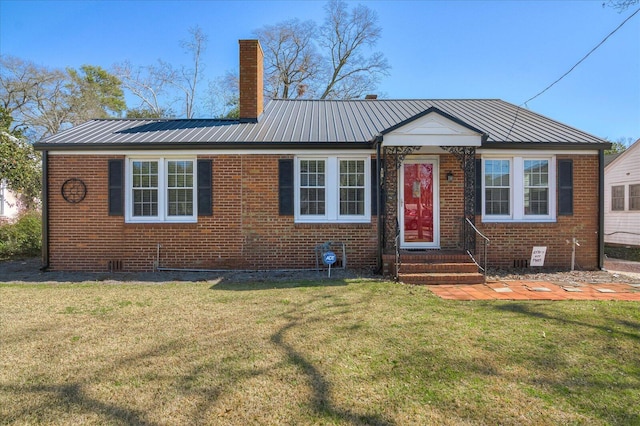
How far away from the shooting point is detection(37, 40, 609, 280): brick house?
852 centimetres

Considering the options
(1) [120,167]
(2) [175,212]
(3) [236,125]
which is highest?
(3) [236,125]

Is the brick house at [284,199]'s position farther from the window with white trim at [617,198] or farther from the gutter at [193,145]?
the window with white trim at [617,198]

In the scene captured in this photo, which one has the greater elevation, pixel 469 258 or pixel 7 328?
pixel 469 258

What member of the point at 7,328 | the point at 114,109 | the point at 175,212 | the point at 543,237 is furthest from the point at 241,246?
the point at 114,109

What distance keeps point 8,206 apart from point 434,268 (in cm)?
1953

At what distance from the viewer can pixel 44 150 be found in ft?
27.6

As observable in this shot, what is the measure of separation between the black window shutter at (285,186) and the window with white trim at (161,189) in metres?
2.04

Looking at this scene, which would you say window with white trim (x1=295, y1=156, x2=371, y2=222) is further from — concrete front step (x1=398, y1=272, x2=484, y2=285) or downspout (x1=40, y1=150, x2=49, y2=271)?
downspout (x1=40, y1=150, x2=49, y2=271)

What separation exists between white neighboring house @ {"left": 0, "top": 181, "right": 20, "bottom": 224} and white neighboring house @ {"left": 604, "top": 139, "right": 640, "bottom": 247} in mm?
26237

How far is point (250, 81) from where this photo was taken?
417 inches

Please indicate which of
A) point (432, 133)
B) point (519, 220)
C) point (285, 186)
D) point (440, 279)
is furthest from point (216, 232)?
point (519, 220)

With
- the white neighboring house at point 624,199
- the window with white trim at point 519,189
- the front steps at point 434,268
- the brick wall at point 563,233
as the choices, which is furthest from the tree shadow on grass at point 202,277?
the white neighboring house at point 624,199

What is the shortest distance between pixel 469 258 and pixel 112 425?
699 centimetres

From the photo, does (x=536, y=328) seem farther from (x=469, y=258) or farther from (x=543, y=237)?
(x=543, y=237)
